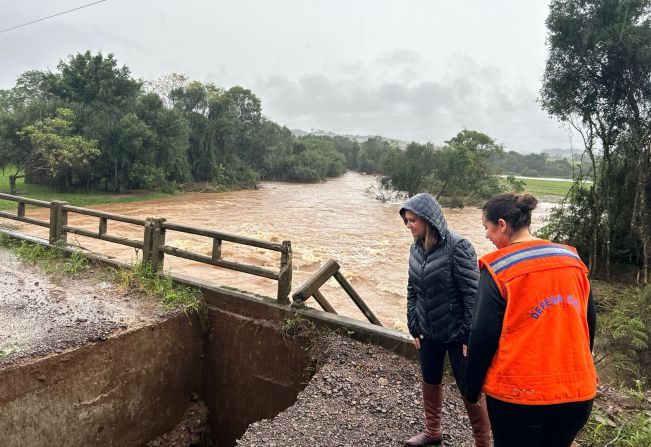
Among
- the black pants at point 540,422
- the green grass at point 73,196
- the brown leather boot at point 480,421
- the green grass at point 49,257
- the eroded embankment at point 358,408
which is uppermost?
the black pants at point 540,422

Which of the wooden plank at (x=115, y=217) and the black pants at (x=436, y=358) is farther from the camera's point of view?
the wooden plank at (x=115, y=217)

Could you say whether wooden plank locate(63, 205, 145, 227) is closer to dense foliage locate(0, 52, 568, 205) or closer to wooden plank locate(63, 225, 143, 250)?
wooden plank locate(63, 225, 143, 250)

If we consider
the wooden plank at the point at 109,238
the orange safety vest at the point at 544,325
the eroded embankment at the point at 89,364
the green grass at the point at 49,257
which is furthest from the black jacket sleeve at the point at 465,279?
the green grass at the point at 49,257

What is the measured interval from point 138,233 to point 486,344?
16.4 meters

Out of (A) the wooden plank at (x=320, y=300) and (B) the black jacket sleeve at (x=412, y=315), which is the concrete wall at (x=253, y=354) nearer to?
(A) the wooden plank at (x=320, y=300)

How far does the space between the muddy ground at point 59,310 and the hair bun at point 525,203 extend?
3.86 metres

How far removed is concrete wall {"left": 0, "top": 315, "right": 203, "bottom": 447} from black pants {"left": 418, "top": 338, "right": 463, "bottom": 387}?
2932mm

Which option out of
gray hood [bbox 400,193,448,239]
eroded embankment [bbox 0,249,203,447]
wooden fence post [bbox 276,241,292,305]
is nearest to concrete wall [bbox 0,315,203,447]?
eroded embankment [bbox 0,249,203,447]

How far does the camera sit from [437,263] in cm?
283

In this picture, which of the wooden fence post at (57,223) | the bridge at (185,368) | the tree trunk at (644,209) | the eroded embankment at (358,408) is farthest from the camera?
the tree trunk at (644,209)

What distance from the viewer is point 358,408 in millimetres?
3549

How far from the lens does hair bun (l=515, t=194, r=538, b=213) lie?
2033mm

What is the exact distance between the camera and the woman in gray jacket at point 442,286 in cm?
280

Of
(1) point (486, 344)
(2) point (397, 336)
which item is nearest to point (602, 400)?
(2) point (397, 336)
